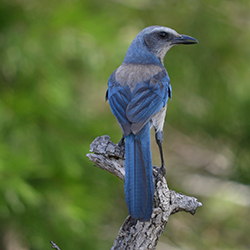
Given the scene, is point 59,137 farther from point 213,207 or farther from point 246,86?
point 246,86

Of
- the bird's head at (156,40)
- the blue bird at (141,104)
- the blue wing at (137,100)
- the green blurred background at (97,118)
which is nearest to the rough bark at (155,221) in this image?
the blue bird at (141,104)

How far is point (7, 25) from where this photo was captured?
5918 mm

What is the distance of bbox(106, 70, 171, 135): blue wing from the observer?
3.19 m

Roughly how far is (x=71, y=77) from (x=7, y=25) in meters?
1.26

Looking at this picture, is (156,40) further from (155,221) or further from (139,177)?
(155,221)

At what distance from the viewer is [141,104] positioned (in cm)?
335

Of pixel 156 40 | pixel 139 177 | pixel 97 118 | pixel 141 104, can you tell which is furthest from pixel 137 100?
pixel 97 118

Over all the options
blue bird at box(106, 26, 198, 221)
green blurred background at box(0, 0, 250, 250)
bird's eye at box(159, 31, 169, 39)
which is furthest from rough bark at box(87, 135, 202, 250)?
green blurred background at box(0, 0, 250, 250)

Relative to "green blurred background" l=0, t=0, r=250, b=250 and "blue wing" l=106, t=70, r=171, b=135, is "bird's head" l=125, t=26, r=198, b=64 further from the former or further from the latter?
"green blurred background" l=0, t=0, r=250, b=250

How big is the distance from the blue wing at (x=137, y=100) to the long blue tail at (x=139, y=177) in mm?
101

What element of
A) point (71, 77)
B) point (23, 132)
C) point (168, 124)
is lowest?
point (23, 132)

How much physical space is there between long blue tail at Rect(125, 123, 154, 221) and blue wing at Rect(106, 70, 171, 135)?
4.0 inches

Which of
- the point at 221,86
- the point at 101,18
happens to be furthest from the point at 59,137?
the point at 221,86

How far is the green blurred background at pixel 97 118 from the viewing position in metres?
5.70
